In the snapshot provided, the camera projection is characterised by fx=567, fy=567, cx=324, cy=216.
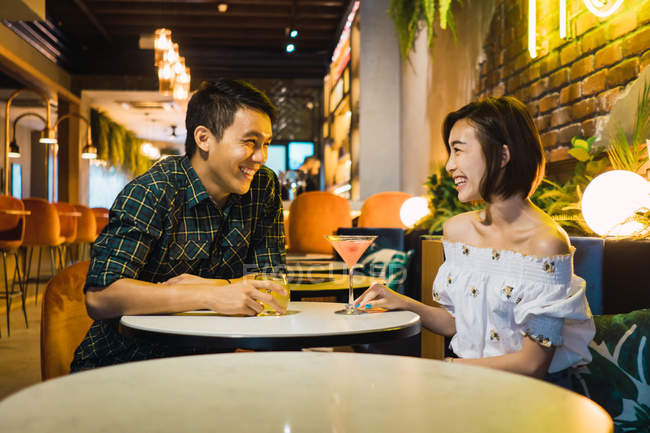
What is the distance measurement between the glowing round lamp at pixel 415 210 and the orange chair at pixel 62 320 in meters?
2.82

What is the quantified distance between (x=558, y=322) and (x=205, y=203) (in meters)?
1.10

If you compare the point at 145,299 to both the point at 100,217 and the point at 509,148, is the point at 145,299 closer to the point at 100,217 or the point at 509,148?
the point at 509,148

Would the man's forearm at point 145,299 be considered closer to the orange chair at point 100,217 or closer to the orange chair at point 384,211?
the orange chair at point 384,211

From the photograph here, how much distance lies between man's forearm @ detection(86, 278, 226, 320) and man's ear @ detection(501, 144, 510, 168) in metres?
0.80

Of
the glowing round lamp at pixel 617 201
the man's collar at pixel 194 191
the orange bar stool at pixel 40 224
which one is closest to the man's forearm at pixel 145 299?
the man's collar at pixel 194 191

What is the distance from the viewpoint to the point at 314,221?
5.45 metres

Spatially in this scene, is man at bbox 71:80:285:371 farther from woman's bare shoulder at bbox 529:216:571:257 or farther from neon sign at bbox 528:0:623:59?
neon sign at bbox 528:0:623:59

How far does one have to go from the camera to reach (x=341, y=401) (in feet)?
2.02

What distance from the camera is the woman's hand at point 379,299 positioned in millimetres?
1440

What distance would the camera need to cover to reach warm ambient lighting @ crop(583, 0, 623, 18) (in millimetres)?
2379

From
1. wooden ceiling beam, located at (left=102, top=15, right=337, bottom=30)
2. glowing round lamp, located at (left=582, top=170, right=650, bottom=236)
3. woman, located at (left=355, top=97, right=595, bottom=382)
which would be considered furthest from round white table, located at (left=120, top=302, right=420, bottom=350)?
wooden ceiling beam, located at (left=102, top=15, right=337, bottom=30)

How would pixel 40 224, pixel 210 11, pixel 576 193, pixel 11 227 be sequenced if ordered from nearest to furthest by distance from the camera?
pixel 576 193, pixel 11 227, pixel 40 224, pixel 210 11

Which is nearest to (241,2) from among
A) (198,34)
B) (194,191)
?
(198,34)

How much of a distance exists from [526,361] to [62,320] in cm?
128
